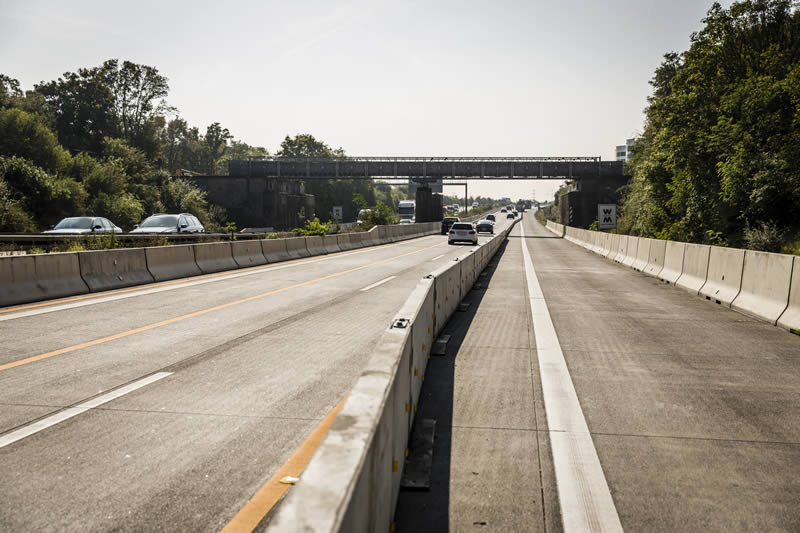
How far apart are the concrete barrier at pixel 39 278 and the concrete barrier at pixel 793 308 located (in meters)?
13.1

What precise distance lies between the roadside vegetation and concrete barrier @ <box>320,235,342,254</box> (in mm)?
19648

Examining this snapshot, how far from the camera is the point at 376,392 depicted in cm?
326

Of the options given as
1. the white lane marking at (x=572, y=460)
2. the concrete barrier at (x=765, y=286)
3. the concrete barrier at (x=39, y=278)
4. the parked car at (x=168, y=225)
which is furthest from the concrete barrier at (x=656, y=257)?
the parked car at (x=168, y=225)

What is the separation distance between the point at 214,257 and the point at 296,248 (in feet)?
23.5

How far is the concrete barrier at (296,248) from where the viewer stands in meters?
25.2

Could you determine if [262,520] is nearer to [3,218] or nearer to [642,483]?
[642,483]

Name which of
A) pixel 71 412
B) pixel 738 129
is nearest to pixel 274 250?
pixel 71 412

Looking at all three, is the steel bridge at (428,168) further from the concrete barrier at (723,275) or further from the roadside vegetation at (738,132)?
the concrete barrier at (723,275)

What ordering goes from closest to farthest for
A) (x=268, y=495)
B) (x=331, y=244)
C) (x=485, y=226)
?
(x=268, y=495) → (x=331, y=244) → (x=485, y=226)

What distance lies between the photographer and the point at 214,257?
19031 mm

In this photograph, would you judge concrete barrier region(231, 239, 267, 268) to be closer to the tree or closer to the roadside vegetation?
the roadside vegetation

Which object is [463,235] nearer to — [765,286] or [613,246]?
[613,246]

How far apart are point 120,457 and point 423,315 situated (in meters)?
3.55

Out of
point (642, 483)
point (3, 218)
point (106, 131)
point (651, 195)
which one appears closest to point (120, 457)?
point (642, 483)
